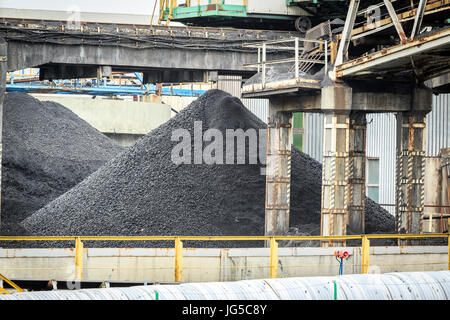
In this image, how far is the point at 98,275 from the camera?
1862cm

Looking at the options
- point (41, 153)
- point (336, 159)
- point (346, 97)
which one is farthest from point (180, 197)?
point (41, 153)

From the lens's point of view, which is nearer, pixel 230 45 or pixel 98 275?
pixel 98 275

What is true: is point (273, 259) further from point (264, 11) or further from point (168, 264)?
point (264, 11)

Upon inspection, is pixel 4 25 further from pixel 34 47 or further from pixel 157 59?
pixel 157 59

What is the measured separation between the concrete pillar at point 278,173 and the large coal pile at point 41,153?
30.4 feet

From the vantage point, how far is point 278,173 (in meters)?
28.0

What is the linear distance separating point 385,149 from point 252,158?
947 centimetres

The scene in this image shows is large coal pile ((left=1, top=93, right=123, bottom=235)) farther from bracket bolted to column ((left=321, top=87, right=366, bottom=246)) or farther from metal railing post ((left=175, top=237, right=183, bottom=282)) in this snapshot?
metal railing post ((left=175, top=237, right=183, bottom=282))

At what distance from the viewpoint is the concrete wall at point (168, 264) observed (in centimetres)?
1809

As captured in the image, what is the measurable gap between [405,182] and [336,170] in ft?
8.99

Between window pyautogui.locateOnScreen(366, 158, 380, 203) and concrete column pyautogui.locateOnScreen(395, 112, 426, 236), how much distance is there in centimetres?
1191

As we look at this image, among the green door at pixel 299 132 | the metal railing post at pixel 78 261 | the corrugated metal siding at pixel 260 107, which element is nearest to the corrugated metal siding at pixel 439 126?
the green door at pixel 299 132

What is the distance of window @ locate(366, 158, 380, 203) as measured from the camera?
124 feet
